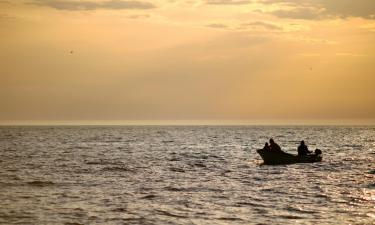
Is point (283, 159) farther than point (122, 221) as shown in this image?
Yes

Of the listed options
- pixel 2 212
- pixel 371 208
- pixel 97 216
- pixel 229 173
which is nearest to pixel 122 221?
pixel 97 216

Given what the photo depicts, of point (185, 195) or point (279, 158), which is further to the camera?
point (279, 158)

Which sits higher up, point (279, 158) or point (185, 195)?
point (279, 158)

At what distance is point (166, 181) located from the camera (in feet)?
117

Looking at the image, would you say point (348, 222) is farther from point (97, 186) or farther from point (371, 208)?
point (97, 186)

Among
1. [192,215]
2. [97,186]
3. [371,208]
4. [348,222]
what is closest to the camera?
[348,222]

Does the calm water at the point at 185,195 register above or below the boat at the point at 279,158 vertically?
below

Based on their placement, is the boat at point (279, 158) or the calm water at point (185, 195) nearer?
the calm water at point (185, 195)

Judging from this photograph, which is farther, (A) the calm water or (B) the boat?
(B) the boat

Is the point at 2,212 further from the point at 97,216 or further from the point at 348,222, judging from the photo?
the point at 348,222

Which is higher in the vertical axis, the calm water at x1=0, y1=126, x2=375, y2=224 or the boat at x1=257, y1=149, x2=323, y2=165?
the boat at x1=257, y1=149, x2=323, y2=165

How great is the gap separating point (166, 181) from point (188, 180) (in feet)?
4.99

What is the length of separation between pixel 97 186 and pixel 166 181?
4928mm

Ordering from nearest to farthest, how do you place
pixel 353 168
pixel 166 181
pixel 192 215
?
pixel 192 215, pixel 166 181, pixel 353 168
